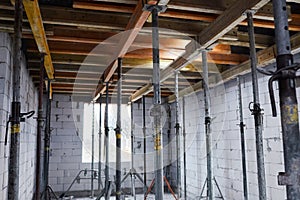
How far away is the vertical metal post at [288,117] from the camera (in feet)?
3.72

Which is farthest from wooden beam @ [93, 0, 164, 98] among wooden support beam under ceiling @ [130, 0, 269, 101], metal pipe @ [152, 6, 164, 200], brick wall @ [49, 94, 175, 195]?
brick wall @ [49, 94, 175, 195]

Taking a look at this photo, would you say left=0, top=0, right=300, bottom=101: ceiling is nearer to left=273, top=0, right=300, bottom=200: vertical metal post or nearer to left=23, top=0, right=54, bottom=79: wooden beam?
left=23, top=0, right=54, bottom=79: wooden beam

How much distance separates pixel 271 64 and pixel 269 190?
188 cm

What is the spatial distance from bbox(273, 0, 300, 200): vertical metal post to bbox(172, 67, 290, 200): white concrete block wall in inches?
128

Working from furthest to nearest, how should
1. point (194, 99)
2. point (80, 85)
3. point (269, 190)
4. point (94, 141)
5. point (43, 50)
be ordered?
point (94, 141), point (194, 99), point (80, 85), point (269, 190), point (43, 50)

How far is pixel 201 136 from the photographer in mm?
6535

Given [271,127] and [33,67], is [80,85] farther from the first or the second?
[271,127]

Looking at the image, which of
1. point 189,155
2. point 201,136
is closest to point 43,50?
point 201,136

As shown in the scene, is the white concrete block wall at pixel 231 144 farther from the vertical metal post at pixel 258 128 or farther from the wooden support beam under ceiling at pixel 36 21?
the wooden support beam under ceiling at pixel 36 21

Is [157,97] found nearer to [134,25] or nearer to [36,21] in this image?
[134,25]

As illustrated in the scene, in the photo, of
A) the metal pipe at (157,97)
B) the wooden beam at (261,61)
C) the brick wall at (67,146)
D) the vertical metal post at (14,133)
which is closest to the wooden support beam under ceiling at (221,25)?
the metal pipe at (157,97)

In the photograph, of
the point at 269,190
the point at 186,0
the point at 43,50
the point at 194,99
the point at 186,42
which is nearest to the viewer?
the point at 186,0

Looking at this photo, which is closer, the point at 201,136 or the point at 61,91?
the point at 201,136

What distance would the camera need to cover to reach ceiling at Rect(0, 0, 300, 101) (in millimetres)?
2865
